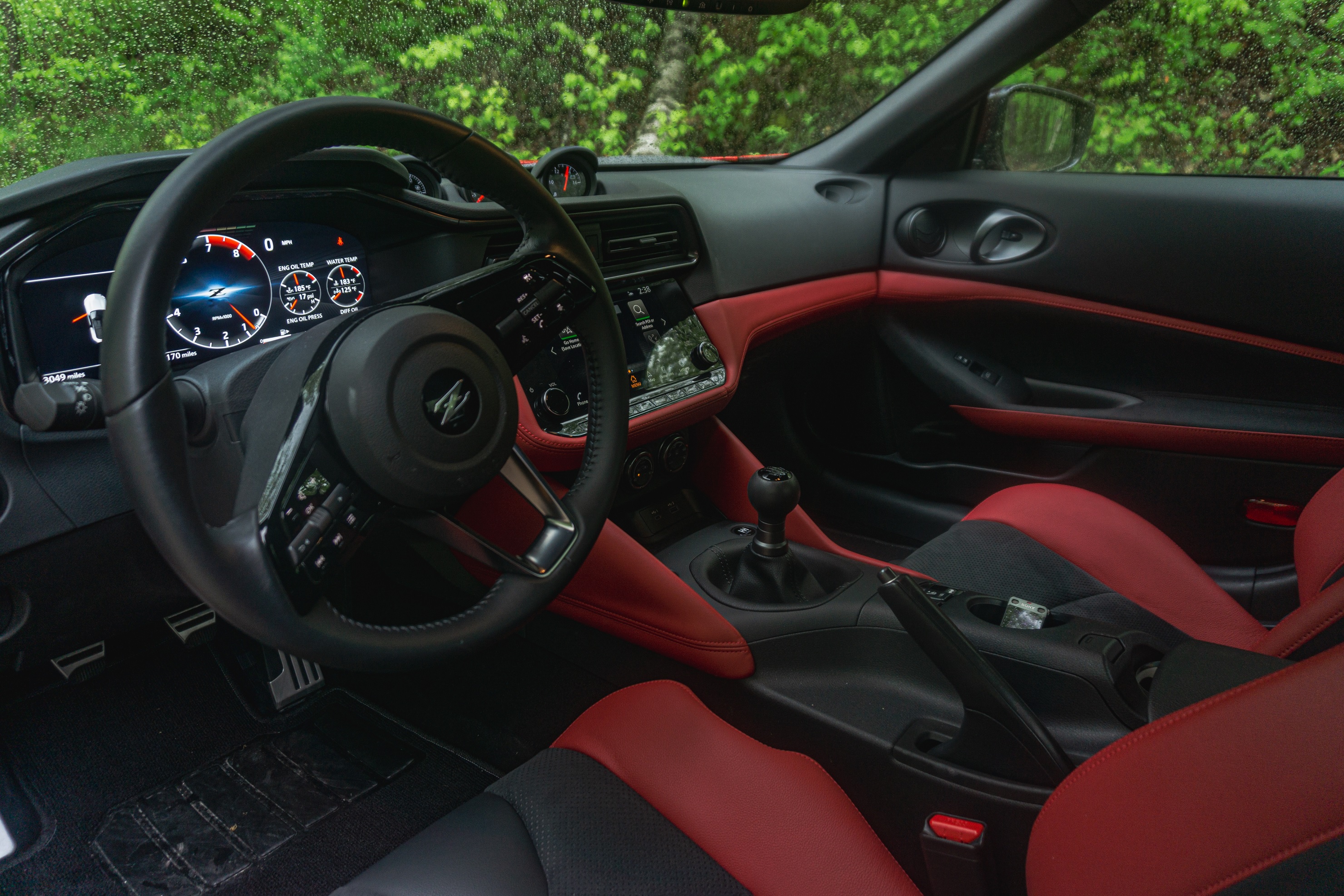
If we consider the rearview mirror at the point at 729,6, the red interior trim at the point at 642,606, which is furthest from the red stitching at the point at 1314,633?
the rearview mirror at the point at 729,6

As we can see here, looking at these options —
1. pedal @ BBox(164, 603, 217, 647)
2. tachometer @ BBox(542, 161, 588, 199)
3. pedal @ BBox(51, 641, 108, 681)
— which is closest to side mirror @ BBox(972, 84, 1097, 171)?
tachometer @ BBox(542, 161, 588, 199)

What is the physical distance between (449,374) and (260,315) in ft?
1.57

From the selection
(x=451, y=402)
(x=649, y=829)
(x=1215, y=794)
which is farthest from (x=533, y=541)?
(x=1215, y=794)

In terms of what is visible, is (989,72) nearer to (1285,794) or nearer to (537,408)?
(537,408)

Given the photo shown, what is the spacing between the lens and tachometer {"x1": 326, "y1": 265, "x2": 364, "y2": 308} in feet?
4.25

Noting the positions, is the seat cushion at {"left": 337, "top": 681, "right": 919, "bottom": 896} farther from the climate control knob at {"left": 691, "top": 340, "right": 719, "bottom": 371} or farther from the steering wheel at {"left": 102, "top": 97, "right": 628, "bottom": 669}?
the climate control knob at {"left": 691, "top": 340, "right": 719, "bottom": 371}

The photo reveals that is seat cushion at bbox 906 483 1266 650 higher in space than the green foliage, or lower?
lower

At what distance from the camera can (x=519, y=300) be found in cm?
104

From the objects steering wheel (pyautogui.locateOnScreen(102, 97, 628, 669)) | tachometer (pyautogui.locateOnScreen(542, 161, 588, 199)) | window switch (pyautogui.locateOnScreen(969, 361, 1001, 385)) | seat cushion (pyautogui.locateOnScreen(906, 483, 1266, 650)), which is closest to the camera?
steering wheel (pyautogui.locateOnScreen(102, 97, 628, 669))

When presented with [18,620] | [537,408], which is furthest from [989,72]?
[18,620]

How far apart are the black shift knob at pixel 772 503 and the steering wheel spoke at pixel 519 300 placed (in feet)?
1.62

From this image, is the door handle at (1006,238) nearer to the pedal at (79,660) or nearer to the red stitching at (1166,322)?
the red stitching at (1166,322)

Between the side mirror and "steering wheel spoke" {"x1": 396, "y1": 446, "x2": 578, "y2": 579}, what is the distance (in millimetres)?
1678

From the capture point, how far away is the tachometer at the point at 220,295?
3.67 ft
